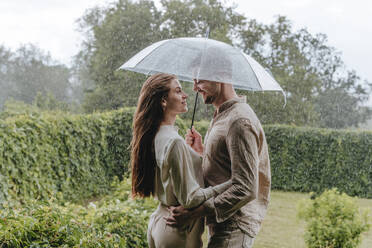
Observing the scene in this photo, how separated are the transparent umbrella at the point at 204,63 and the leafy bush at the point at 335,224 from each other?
3.65 metres

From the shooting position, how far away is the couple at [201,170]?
192 cm

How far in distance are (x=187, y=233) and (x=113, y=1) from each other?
74.1ft

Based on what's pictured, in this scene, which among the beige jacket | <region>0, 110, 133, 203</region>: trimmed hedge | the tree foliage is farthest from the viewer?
the tree foliage

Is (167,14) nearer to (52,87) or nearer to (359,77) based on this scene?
(52,87)

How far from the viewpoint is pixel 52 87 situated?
27.1 m

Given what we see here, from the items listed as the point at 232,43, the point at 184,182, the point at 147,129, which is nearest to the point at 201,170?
the point at 184,182

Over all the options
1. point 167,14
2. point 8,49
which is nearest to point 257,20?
point 167,14

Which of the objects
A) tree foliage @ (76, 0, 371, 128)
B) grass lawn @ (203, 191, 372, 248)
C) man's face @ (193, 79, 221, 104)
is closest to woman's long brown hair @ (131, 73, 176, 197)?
man's face @ (193, 79, 221, 104)

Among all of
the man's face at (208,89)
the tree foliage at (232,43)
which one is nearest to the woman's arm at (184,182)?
the man's face at (208,89)

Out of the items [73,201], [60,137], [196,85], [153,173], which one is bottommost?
[73,201]

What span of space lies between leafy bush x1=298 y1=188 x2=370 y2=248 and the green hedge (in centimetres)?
811

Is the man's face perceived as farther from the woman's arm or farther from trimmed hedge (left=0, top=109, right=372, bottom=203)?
trimmed hedge (left=0, top=109, right=372, bottom=203)

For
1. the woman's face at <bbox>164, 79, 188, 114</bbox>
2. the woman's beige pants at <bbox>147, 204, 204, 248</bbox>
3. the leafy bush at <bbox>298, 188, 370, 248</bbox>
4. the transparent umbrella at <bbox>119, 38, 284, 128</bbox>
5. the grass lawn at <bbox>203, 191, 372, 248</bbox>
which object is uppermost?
the transparent umbrella at <bbox>119, 38, 284, 128</bbox>

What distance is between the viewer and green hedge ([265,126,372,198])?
1335 centimetres
